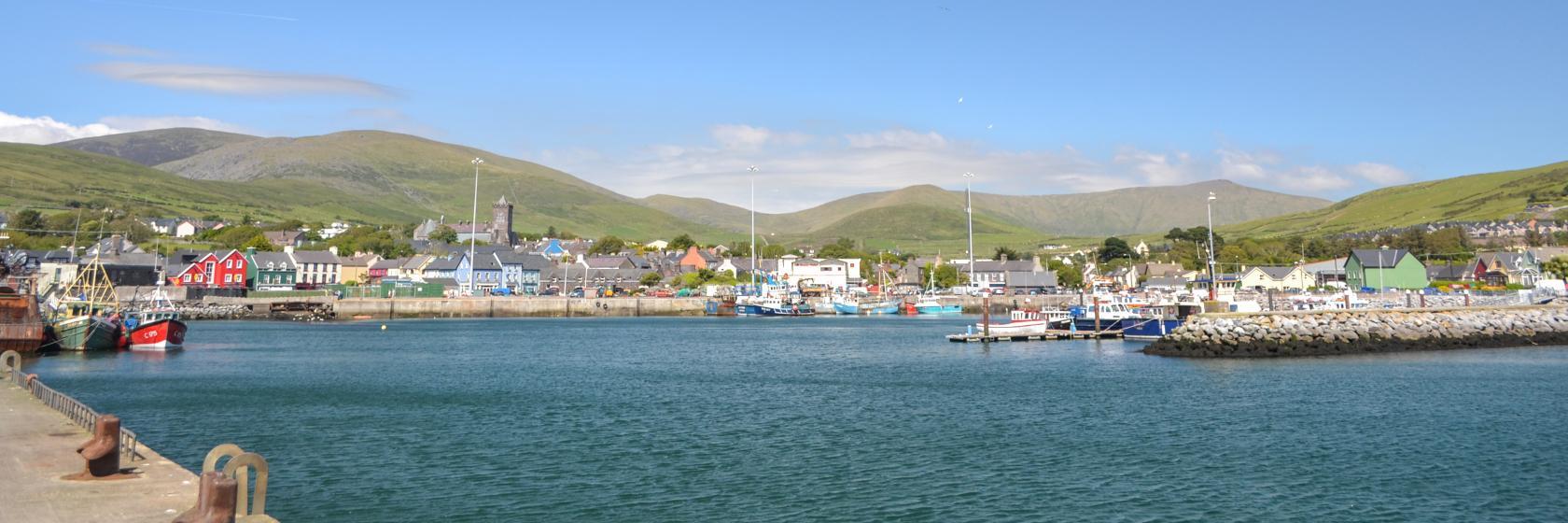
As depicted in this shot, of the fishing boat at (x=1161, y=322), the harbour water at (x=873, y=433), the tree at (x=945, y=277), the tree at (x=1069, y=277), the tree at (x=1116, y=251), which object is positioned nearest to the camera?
the harbour water at (x=873, y=433)

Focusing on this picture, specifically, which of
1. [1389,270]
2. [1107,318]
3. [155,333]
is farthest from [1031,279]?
[155,333]

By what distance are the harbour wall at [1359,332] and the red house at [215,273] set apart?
356 ft

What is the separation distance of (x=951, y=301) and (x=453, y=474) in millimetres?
104174

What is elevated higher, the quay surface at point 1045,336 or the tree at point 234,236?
the tree at point 234,236

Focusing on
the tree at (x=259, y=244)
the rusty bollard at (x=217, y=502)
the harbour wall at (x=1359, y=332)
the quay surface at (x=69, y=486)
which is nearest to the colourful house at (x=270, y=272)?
the tree at (x=259, y=244)

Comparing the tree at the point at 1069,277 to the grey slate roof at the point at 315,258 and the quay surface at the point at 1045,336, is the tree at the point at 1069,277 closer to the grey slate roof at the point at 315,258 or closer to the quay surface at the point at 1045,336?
the quay surface at the point at 1045,336

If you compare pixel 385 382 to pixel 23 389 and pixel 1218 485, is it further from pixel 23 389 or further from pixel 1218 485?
pixel 1218 485

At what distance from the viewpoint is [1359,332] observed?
4869cm

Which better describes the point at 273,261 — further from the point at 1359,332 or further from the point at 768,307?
the point at 1359,332

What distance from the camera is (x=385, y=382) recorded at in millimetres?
37500

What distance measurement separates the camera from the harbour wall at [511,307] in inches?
3920

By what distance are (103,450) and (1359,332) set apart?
52382 millimetres

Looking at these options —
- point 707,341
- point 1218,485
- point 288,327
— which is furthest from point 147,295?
point 1218,485

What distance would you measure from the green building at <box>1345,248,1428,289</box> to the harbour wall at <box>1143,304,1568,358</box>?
59275 millimetres
